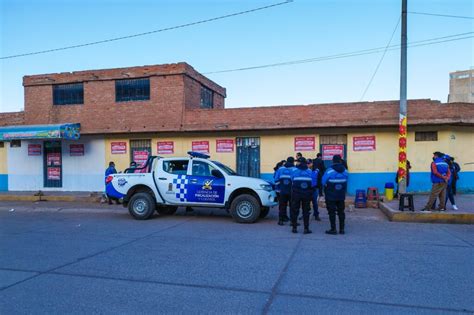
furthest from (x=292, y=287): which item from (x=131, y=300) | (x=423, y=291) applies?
(x=131, y=300)

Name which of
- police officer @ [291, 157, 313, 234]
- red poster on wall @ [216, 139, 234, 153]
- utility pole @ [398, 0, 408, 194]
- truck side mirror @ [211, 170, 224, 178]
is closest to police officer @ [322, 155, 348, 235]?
police officer @ [291, 157, 313, 234]

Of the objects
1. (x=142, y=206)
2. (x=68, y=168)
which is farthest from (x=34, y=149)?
(x=142, y=206)

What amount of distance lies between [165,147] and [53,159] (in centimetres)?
634

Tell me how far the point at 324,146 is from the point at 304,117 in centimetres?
151

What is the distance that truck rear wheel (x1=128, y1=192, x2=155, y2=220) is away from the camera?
35.7 feet

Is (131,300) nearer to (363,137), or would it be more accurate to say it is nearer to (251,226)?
(251,226)

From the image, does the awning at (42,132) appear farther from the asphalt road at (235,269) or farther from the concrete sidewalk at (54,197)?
the asphalt road at (235,269)

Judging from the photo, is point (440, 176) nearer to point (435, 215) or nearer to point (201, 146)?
point (435, 215)

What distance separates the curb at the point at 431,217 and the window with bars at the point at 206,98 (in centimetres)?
1191

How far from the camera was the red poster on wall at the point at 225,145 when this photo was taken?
17047mm

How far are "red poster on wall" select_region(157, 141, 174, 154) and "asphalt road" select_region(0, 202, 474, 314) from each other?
8.20 meters

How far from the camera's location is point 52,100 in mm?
19234

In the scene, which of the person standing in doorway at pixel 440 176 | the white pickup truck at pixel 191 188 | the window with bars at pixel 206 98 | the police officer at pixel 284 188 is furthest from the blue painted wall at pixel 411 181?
the window with bars at pixel 206 98

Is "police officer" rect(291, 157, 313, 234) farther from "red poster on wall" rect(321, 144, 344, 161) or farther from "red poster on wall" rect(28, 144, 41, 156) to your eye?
"red poster on wall" rect(28, 144, 41, 156)
